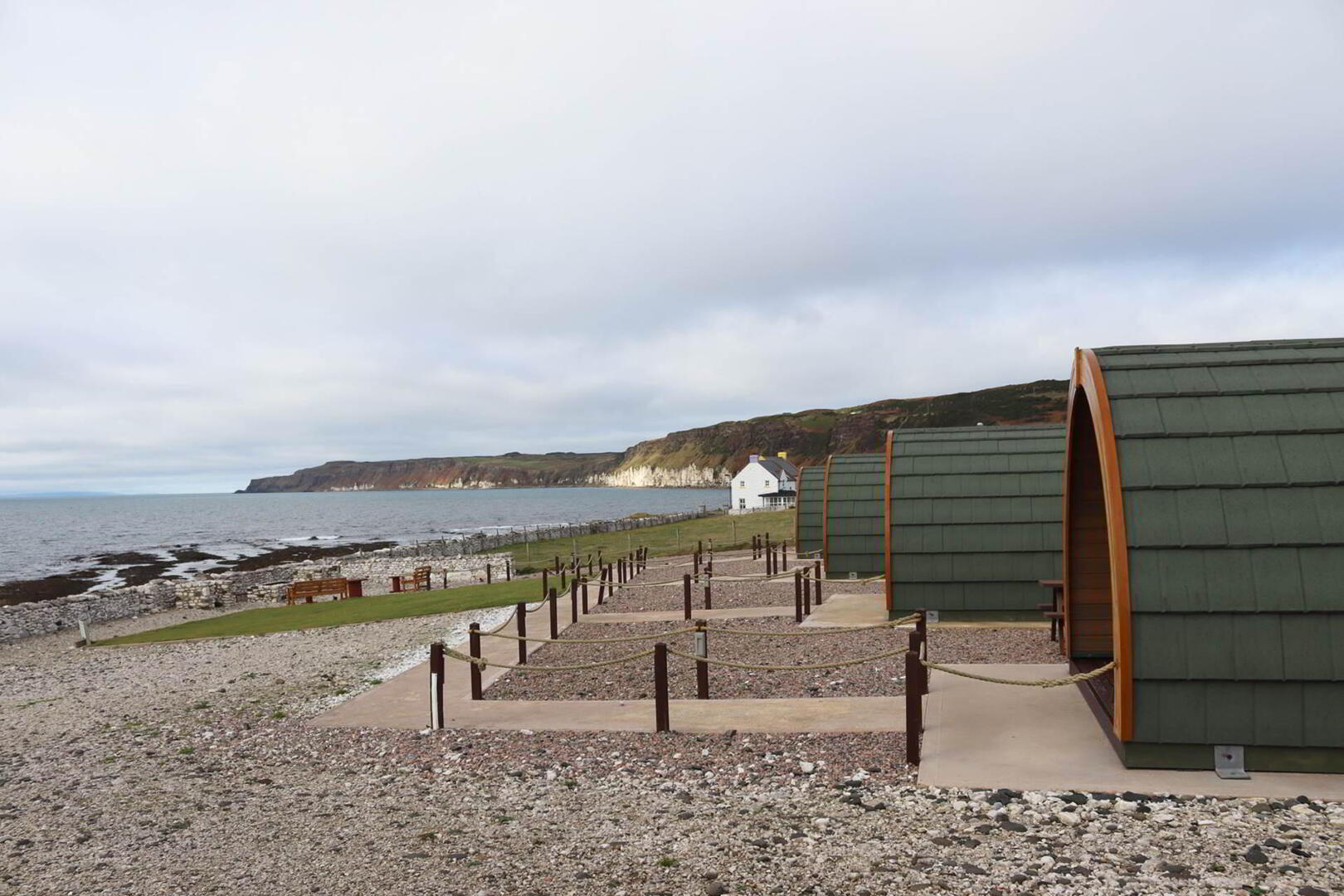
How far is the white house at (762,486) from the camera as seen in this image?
83.3 metres

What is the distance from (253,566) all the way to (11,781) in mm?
57736

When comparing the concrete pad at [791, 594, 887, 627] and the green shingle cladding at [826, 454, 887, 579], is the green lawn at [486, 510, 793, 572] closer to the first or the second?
the green shingle cladding at [826, 454, 887, 579]

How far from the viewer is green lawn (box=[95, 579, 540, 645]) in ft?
70.3

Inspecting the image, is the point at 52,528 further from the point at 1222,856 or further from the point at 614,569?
the point at 1222,856

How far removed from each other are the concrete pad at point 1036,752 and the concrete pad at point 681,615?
297 inches

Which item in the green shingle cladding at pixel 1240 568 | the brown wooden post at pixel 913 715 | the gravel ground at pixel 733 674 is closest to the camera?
the green shingle cladding at pixel 1240 568

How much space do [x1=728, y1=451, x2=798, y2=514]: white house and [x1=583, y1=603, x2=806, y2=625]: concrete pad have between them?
63.2 m

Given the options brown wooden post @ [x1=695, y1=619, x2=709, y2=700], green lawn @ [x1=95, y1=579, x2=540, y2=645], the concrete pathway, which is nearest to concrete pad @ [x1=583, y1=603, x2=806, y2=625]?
the concrete pathway

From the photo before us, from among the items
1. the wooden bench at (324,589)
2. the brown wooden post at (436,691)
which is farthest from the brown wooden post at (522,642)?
the wooden bench at (324,589)

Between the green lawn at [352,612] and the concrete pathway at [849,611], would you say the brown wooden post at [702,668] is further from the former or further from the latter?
the green lawn at [352,612]

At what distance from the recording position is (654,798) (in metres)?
7.45

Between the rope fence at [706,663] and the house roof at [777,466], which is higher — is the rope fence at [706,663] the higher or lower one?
the lower one

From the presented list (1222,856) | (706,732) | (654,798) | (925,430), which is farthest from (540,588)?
(1222,856)

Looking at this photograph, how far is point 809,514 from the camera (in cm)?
2997
